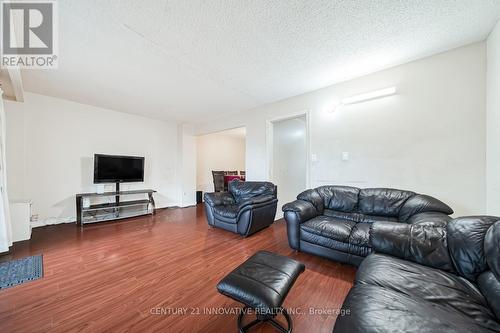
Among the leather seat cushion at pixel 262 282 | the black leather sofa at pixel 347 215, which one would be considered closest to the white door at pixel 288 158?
the black leather sofa at pixel 347 215

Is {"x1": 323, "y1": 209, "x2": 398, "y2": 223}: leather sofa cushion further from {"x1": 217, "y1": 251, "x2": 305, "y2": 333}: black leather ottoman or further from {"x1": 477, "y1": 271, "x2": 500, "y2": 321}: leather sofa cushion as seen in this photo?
{"x1": 217, "y1": 251, "x2": 305, "y2": 333}: black leather ottoman

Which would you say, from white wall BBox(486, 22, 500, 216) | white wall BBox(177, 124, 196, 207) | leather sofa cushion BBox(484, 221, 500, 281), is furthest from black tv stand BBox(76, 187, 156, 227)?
white wall BBox(486, 22, 500, 216)

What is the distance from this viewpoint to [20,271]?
79.0 inches

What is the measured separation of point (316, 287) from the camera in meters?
1.77

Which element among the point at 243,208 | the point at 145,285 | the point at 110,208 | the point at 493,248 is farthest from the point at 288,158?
the point at 110,208

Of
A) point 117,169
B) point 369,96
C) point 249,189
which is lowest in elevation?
point 249,189

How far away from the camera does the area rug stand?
183 centimetres

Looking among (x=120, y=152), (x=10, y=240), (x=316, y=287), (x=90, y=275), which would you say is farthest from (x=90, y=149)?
(x=316, y=287)

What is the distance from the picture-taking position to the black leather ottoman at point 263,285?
1057mm

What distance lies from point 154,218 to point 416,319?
4.63 meters

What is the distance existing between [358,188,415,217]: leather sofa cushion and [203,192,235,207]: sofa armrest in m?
2.36

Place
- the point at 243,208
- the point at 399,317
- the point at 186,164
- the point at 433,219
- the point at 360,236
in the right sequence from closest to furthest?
the point at 399,317 → the point at 433,219 → the point at 360,236 → the point at 243,208 → the point at 186,164

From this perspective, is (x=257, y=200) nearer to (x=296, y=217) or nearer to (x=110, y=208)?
(x=296, y=217)

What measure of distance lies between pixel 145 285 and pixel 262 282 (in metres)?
1.34
